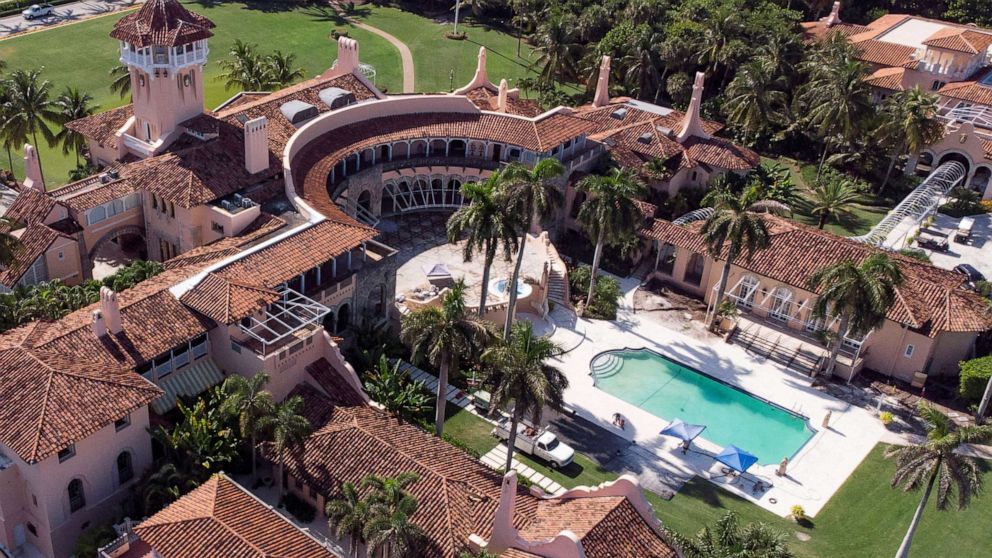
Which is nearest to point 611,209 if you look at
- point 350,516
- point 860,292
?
point 860,292

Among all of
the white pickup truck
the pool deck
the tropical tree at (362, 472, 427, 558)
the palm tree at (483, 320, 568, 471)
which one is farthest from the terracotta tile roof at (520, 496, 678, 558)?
the pool deck

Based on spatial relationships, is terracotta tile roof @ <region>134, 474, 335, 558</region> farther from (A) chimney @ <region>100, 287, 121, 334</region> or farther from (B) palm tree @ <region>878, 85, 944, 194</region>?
(B) palm tree @ <region>878, 85, 944, 194</region>

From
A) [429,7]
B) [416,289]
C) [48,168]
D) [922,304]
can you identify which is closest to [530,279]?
[416,289]

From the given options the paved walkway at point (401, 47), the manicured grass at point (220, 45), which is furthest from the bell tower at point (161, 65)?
the paved walkway at point (401, 47)

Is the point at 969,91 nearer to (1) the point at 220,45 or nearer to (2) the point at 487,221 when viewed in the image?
(2) the point at 487,221

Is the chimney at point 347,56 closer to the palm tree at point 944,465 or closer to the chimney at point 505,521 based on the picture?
the chimney at point 505,521

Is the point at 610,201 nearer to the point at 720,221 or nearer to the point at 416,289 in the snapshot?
the point at 720,221
